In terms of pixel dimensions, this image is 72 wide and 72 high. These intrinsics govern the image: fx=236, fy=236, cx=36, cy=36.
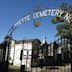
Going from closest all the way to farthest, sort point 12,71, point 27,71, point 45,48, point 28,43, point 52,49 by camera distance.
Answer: point 27,71, point 12,71, point 52,49, point 45,48, point 28,43

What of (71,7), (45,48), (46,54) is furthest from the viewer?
(71,7)

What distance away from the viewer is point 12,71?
13.5 m

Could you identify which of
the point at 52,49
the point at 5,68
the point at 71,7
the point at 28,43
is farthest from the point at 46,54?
the point at 71,7

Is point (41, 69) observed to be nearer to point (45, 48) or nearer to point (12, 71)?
point (12, 71)

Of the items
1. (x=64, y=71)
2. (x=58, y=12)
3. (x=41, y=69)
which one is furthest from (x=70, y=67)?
(x=58, y=12)

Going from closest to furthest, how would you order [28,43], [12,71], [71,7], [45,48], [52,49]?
[12,71], [52,49], [45,48], [28,43], [71,7]

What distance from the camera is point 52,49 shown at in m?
16.8

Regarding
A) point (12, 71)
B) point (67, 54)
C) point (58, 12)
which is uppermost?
point (58, 12)

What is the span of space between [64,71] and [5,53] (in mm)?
3928

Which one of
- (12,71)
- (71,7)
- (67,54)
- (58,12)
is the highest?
(71,7)

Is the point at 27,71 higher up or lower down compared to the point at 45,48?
lower down

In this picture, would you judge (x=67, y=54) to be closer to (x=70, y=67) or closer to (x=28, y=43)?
(x=70, y=67)

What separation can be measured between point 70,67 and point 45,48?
Result: 628 centimetres

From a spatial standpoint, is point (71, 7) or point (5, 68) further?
point (71, 7)
